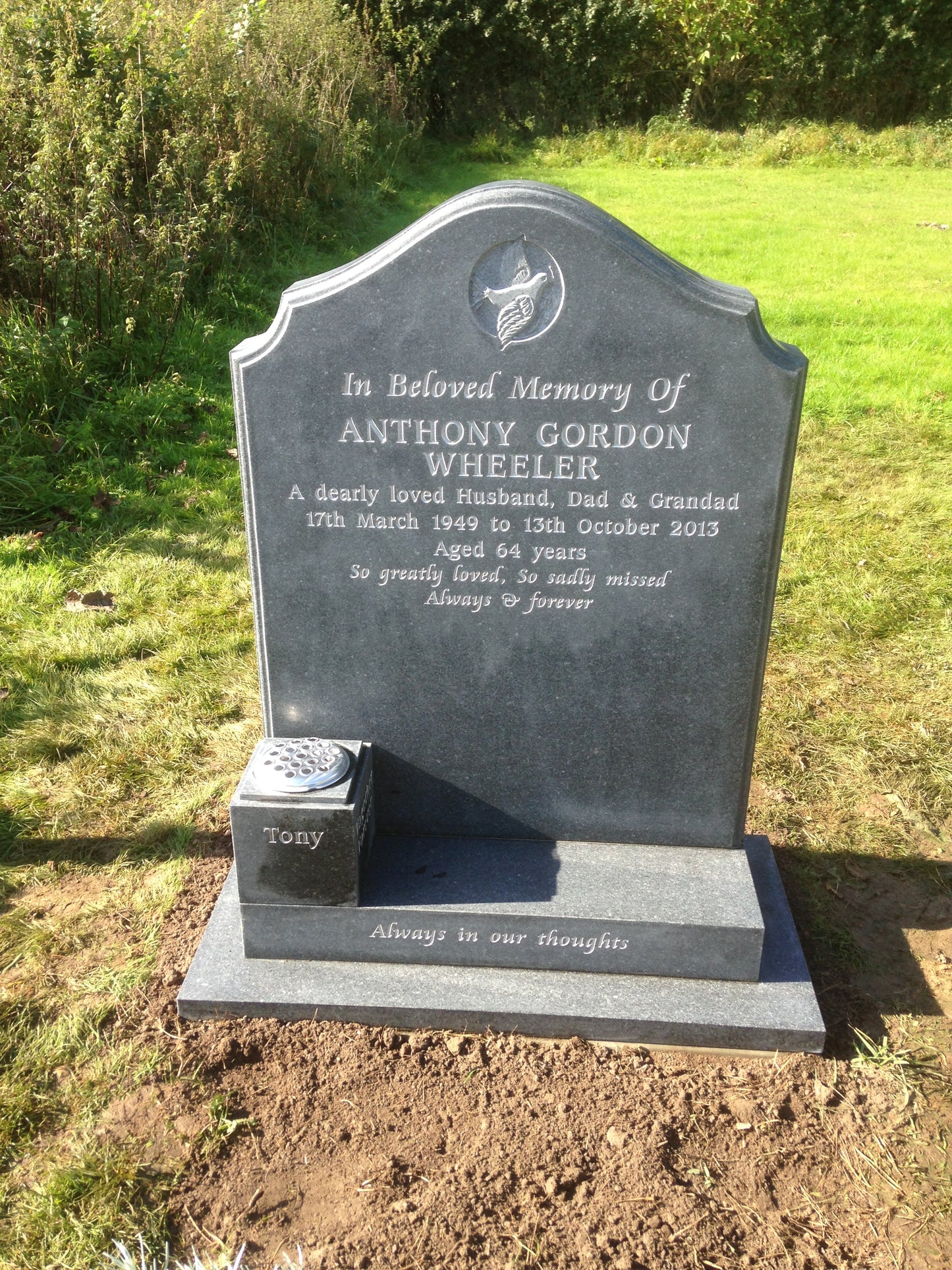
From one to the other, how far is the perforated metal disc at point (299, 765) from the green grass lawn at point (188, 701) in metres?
0.76

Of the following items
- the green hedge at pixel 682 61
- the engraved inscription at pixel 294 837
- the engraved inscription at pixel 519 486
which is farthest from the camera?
the green hedge at pixel 682 61

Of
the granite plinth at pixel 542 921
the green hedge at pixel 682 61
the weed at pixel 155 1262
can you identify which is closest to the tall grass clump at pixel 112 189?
the granite plinth at pixel 542 921

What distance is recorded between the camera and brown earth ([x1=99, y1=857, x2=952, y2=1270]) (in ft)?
7.16

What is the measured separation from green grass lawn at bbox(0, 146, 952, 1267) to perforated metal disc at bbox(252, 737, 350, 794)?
2.48 feet

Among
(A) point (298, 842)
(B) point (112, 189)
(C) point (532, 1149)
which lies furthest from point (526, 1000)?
(B) point (112, 189)

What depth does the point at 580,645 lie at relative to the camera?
2.75 meters

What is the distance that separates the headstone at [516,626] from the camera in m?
2.43

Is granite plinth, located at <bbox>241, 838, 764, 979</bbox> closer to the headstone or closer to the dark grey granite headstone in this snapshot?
the headstone

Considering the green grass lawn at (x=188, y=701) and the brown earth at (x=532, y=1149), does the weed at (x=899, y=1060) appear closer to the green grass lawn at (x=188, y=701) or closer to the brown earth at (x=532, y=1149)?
the brown earth at (x=532, y=1149)

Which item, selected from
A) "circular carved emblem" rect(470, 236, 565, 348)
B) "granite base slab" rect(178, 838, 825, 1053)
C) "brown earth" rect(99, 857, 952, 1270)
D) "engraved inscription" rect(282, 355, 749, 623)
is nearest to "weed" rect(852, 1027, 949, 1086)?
"brown earth" rect(99, 857, 952, 1270)

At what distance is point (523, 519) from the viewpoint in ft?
8.62

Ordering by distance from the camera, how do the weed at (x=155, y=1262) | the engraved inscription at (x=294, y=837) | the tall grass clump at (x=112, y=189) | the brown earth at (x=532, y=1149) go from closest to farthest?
the weed at (x=155, y=1262) < the brown earth at (x=532, y=1149) < the engraved inscription at (x=294, y=837) < the tall grass clump at (x=112, y=189)

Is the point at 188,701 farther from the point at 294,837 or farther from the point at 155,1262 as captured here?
the point at 155,1262

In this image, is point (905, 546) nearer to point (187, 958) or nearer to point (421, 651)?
point (421, 651)
